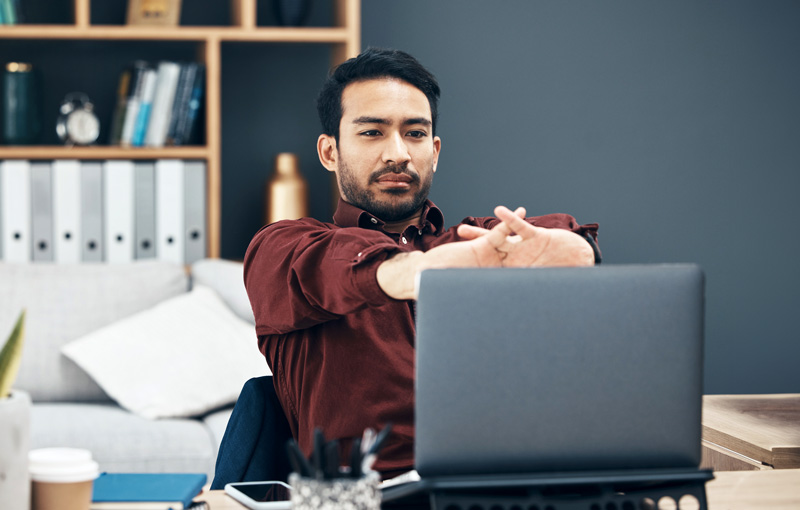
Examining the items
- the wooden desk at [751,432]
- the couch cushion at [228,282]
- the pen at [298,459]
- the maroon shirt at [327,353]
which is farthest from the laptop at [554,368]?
the couch cushion at [228,282]

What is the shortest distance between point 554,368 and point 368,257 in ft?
1.01

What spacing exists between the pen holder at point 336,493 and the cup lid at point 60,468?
0.60ft

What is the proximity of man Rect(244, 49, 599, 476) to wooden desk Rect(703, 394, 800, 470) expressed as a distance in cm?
47

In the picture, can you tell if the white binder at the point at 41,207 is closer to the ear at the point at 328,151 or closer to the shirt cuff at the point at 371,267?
the ear at the point at 328,151

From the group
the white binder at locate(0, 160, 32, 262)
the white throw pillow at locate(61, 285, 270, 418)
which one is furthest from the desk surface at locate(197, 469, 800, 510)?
the white binder at locate(0, 160, 32, 262)

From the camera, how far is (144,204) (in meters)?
2.68

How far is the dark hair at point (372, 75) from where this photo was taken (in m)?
1.50

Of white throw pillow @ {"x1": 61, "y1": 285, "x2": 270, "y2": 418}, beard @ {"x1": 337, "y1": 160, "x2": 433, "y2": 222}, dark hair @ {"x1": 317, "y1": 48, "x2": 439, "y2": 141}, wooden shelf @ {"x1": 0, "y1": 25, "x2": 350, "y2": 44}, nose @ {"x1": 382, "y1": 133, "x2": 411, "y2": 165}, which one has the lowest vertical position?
white throw pillow @ {"x1": 61, "y1": 285, "x2": 270, "y2": 418}

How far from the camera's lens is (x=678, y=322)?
80 cm

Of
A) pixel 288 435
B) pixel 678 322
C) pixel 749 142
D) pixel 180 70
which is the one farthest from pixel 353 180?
pixel 749 142

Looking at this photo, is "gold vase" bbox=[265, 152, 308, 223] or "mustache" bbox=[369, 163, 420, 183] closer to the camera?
"mustache" bbox=[369, 163, 420, 183]

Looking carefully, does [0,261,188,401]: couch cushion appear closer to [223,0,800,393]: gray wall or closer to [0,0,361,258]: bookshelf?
[0,0,361,258]: bookshelf

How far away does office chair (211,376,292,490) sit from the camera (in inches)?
45.7

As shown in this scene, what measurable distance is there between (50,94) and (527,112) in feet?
5.45
